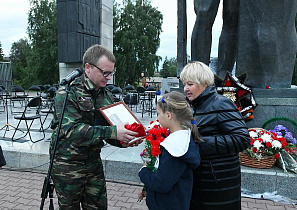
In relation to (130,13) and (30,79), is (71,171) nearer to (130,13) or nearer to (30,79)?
(130,13)

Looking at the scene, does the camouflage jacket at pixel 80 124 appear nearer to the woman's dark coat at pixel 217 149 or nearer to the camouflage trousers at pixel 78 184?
the camouflage trousers at pixel 78 184

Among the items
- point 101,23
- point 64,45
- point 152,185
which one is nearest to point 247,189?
point 152,185

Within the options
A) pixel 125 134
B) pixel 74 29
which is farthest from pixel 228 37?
pixel 74 29

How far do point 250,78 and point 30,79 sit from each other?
29825mm

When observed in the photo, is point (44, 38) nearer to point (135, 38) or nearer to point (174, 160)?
point (135, 38)

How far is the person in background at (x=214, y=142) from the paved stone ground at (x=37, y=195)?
1.69m

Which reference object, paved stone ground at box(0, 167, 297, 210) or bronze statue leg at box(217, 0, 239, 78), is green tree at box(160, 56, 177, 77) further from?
paved stone ground at box(0, 167, 297, 210)

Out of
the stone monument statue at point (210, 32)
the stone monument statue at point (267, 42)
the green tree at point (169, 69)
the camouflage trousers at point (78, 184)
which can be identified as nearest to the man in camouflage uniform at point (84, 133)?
the camouflage trousers at point (78, 184)

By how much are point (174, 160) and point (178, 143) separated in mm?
100

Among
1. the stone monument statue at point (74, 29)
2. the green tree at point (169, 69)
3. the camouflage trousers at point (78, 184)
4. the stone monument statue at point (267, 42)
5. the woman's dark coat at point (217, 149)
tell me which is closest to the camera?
the woman's dark coat at point (217, 149)

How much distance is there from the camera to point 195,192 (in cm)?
177

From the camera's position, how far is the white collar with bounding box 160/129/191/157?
1.45m

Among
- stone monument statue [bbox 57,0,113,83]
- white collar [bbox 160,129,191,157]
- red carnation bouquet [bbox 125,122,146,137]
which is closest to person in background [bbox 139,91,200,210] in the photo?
white collar [bbox 160,129,191,157]

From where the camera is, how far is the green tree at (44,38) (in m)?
26.0
